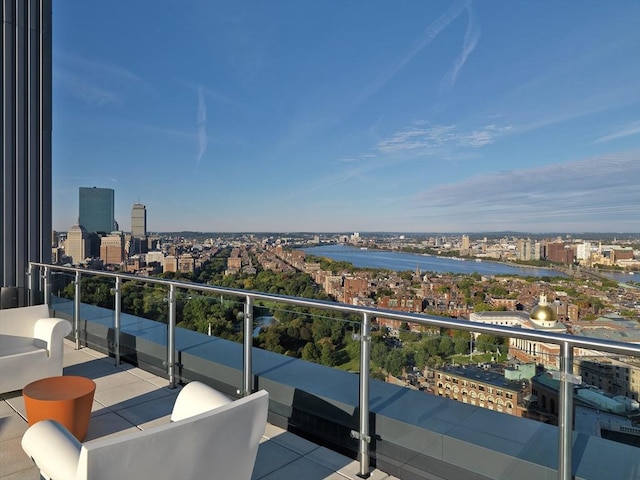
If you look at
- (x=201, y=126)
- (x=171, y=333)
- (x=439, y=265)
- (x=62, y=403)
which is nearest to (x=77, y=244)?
(x=171, y=333)

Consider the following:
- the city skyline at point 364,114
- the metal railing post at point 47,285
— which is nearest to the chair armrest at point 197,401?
the metal railing post at point 47,285

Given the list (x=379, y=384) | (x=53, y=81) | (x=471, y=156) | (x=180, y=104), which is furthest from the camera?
(x=471, y=156)

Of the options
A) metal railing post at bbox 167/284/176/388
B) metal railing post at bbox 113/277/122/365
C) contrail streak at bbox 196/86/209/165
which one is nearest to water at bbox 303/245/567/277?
metal railing post at bbox 113/277/122/365

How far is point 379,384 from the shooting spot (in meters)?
2.90

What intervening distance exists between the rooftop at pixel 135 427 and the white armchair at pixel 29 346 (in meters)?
0.26

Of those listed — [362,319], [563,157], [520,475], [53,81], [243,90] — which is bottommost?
[520,475]

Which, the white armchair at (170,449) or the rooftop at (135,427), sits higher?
the white armchair at (170,449)

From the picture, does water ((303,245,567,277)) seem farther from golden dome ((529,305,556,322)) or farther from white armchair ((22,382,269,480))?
white armchair ((22,382,269,480))

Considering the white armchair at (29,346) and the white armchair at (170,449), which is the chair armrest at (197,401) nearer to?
the white armchair at (170,449)

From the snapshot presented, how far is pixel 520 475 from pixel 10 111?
29.7ft

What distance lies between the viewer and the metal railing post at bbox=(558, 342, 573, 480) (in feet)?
6.97

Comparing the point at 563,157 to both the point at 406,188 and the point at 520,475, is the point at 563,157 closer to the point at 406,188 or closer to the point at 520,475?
the point at 406,188

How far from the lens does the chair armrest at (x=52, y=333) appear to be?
4.31 metres

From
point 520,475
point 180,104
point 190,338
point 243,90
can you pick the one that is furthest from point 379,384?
point 243,90
